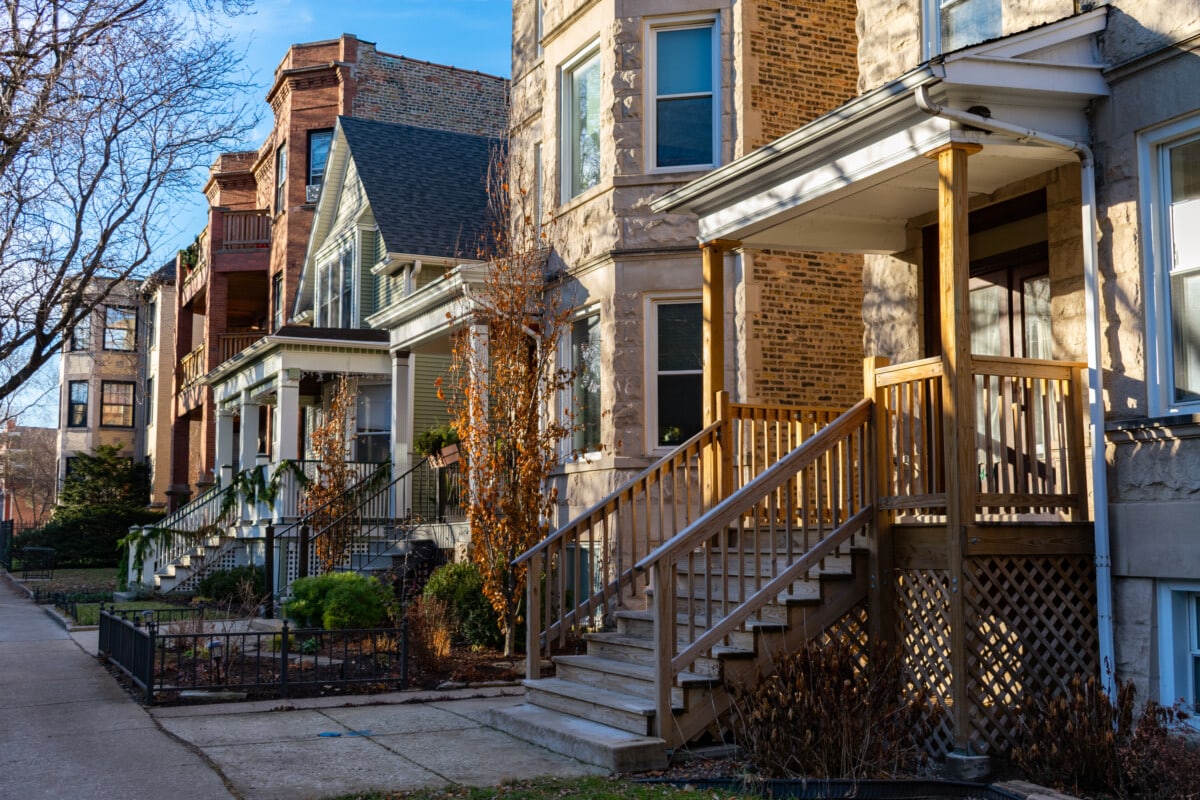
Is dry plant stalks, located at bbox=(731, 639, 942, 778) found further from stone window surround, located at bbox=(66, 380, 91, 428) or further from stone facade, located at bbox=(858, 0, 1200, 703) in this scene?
stone window surround, located at bbox=(66, 380, 91, 428)

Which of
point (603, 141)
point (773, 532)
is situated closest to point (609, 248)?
point (603, 141)

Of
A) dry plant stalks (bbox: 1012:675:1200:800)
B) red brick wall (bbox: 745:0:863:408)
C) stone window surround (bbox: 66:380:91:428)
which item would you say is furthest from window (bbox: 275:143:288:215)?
dry plant stalks (bbox: 1012:675:1200:800)

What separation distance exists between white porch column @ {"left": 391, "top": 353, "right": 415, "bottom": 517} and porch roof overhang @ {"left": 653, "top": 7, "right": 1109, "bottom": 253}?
34.4ft

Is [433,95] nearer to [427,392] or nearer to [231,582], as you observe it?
[427,392]

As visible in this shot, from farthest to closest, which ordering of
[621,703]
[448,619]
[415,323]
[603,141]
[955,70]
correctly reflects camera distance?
[415,323] → [603,141] → [448,619] → [621,703] → [955,70]

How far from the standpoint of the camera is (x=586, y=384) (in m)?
Answer: 15.5

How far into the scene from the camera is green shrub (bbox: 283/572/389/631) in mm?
13867

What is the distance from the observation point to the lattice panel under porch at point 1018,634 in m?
7.89

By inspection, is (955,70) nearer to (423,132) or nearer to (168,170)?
(168,170)

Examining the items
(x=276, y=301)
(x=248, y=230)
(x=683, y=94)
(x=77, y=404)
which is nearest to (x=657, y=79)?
(x=683, y=94)

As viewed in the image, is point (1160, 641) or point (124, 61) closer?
point (1160, 641)

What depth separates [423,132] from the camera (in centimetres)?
2711

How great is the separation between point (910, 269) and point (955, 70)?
3324mm

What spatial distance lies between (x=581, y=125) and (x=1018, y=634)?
10.0m
